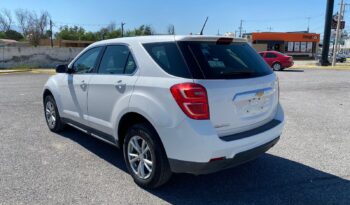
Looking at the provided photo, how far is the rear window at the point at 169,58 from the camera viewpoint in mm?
3432

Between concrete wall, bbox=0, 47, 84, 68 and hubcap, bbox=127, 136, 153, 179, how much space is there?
28.4m

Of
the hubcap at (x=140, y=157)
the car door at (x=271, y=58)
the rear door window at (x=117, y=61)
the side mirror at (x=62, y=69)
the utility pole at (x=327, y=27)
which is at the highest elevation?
the utility pole at (x=327, y=27)

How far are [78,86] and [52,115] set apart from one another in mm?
1533

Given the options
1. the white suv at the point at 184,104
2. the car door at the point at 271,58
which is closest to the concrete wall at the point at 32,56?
the car door at the point at 271,58

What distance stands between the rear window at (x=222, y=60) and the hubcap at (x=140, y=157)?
3.60 feet

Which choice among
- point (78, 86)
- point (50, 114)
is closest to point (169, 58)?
point (78, 86)

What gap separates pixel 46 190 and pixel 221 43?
8.82 feet

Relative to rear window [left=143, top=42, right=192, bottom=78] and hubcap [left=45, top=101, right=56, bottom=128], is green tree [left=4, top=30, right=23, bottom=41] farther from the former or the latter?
rear window [left=143, top=42, right=192, bottom=78]

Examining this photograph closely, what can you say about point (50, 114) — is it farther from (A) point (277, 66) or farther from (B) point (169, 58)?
(A) point (277, 66)

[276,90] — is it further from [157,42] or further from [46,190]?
[46,190]

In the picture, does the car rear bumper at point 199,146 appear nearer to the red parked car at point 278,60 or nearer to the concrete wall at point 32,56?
the red parked car at point 278,60

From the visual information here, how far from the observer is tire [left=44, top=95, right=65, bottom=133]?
606cm

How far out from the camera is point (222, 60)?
370cm

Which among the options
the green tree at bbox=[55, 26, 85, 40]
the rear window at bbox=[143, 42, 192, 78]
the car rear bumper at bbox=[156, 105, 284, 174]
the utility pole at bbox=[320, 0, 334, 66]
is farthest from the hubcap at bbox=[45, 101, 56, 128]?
the green tree at bbox=[55, 26, 85, 40]
